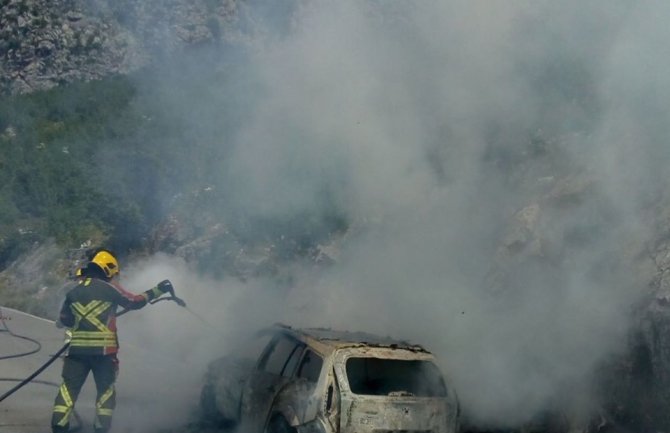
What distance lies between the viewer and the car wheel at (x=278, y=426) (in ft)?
16.9

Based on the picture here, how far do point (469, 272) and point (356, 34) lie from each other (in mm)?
5584

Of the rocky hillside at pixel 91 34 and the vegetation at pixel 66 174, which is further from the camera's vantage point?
the rocky hillside at pixel 91 34

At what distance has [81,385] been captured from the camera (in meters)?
5.24

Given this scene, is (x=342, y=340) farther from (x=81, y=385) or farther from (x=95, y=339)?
(x=81, y=385)

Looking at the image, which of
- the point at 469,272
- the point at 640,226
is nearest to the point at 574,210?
the point at 640,226

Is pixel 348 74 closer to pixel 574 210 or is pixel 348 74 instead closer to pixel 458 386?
pixel 574 210

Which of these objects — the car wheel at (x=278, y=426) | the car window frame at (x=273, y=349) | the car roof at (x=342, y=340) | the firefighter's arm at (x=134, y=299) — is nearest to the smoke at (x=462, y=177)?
the car roof at (x=342, y=340)

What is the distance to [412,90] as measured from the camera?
10.2 metres

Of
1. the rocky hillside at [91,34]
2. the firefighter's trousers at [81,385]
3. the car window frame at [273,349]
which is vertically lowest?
the firefighter's trousers at [81,385]

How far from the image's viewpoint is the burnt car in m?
4.83

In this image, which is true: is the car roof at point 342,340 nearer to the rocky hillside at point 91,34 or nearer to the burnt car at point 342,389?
the burnt car at point 342,389

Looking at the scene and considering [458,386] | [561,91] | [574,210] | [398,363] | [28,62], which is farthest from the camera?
[28,62]

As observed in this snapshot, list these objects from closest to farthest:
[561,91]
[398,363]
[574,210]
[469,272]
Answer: [398,363], [574,210], [469,272], [561,91]

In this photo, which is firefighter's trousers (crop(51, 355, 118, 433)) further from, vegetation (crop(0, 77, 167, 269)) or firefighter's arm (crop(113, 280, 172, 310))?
vegetation (crop(0, 77, 167, 269))
